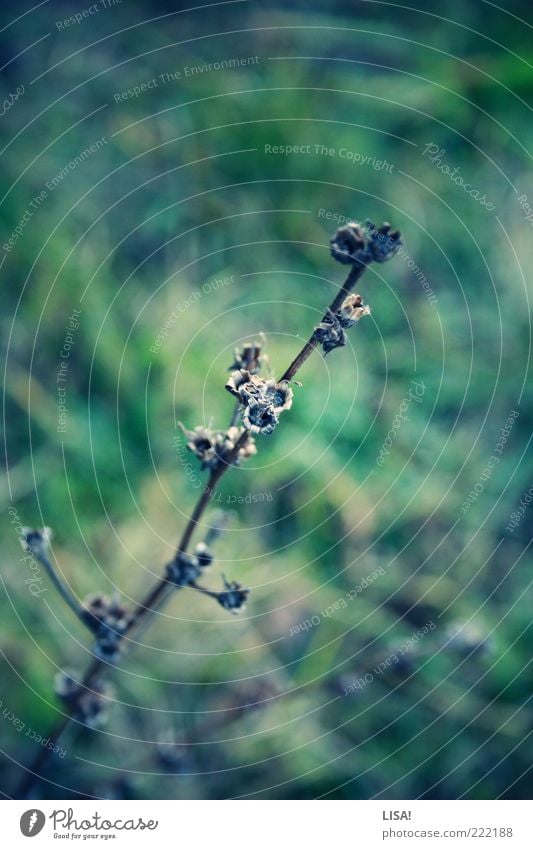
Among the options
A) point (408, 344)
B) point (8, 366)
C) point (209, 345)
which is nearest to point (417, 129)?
point (408, 344)

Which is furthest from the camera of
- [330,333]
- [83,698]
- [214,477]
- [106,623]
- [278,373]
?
[278,373]

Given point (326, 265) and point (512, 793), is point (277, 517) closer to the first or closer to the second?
point (326, 265)

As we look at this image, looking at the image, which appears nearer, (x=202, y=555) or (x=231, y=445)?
(x=231, y=445)

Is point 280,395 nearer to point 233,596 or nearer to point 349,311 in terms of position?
point 349,311

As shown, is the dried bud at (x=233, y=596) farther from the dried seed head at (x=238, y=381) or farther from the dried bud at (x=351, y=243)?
the dried bud at (x=351, y=243)

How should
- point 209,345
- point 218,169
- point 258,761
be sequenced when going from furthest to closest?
point 218,169 → point 209,345 → point 258,761

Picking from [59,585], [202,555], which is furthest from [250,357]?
[59,585]

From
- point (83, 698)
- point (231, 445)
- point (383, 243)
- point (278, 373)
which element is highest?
point (278, 373)
